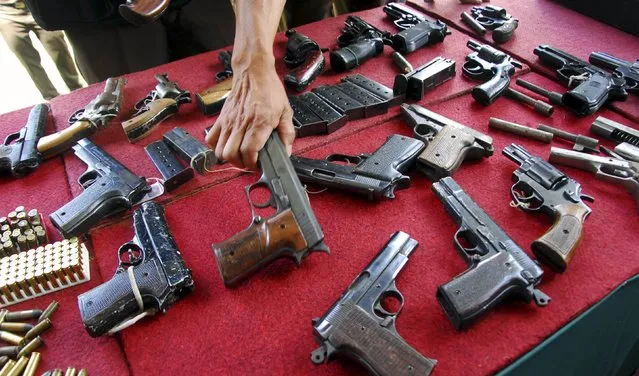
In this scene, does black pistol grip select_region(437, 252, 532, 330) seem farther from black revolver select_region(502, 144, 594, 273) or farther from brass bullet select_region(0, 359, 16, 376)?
brass bullet select_region(0, 359, 16, 376)

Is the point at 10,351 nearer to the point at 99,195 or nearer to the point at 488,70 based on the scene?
the point at 99,195

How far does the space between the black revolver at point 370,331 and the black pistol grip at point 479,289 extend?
0.18 m

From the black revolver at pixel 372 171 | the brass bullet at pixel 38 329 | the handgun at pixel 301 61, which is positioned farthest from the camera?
the handgun at pixel 301 61

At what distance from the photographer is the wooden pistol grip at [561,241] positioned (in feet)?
5.65

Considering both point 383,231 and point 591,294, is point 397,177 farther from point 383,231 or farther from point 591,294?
point 591,294

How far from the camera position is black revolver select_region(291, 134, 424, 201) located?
2.08m

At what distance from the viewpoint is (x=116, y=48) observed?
3.28 metres

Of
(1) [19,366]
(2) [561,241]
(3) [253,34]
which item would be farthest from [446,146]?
(1) [19,366]

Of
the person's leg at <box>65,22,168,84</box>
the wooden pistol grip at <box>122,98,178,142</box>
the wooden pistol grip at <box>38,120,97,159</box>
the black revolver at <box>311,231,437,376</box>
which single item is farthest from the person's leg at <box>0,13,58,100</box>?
the black revolver at <box>311,231,437,376</box>

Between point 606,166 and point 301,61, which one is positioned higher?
point 606,166

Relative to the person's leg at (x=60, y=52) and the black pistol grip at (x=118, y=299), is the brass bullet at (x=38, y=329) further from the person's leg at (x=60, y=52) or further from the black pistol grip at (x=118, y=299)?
the person's leg at (x=60, y=52)

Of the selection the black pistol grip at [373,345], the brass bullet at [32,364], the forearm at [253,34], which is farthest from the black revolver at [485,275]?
the brass bullet at [32,364]

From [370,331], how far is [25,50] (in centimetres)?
446

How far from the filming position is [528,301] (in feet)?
5.41
